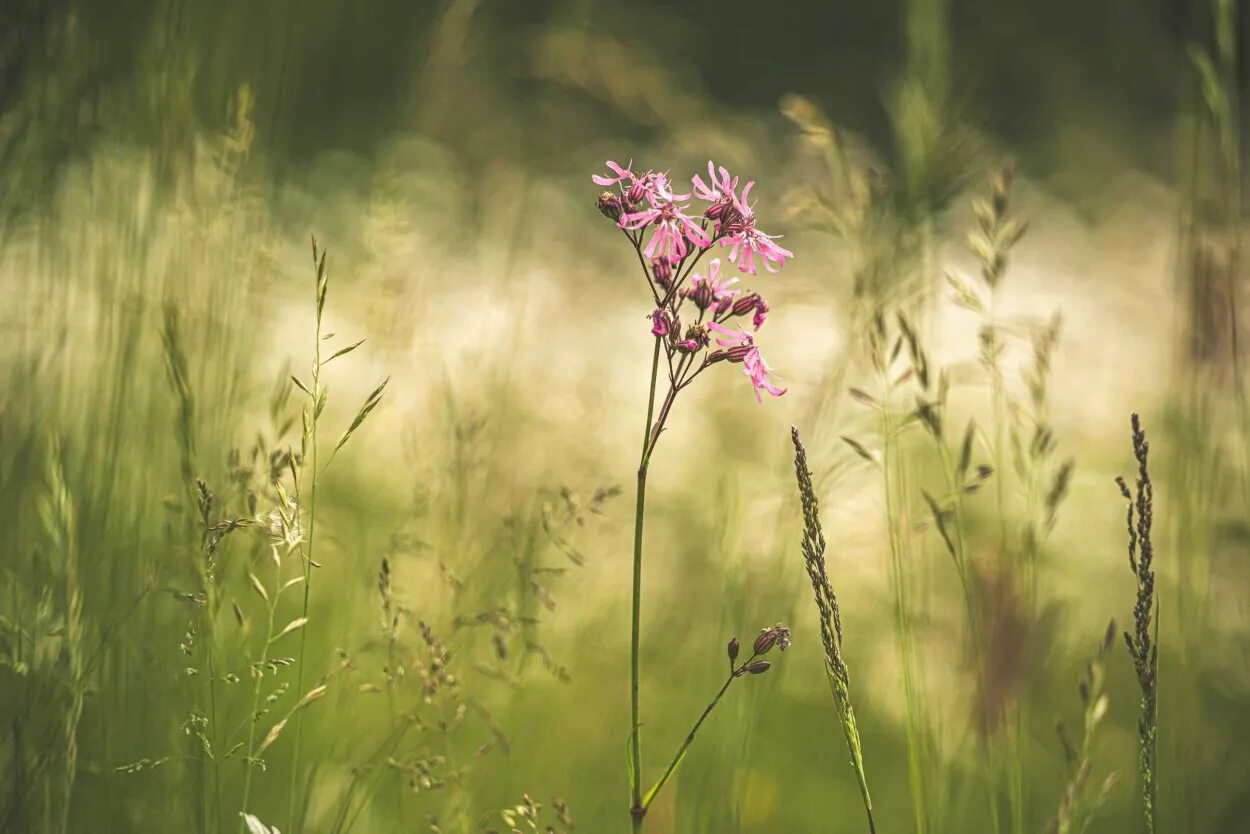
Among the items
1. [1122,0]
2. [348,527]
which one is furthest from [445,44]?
[1122,0]

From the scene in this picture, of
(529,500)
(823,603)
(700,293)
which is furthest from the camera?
(529,500)

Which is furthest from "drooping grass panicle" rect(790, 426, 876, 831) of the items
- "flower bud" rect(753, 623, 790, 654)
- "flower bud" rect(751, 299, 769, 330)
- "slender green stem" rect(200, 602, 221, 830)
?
"slender green stem" rect(200, 602, 221, 830)

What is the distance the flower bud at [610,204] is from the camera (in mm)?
752

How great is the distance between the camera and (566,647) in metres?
1.81

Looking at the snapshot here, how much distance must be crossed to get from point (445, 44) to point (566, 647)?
1061 millimetres

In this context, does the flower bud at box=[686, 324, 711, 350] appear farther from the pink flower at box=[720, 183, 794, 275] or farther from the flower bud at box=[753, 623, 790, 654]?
the flower bud at box=[753, 623, 790, 654]

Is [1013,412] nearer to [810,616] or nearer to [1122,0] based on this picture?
[810,616]

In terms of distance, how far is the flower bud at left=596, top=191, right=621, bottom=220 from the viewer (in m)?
0.75

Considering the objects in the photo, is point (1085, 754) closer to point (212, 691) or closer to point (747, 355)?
point (747, 355)

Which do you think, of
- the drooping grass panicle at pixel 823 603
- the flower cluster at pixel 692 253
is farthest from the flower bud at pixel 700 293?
the drooping grass panicle at pixel 823 603

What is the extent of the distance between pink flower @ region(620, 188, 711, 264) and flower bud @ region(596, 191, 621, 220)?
0.02m

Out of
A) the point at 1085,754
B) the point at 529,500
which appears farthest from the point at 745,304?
the point at 529,500

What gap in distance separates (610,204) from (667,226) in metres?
0.04

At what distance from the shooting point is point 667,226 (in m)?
0.76
